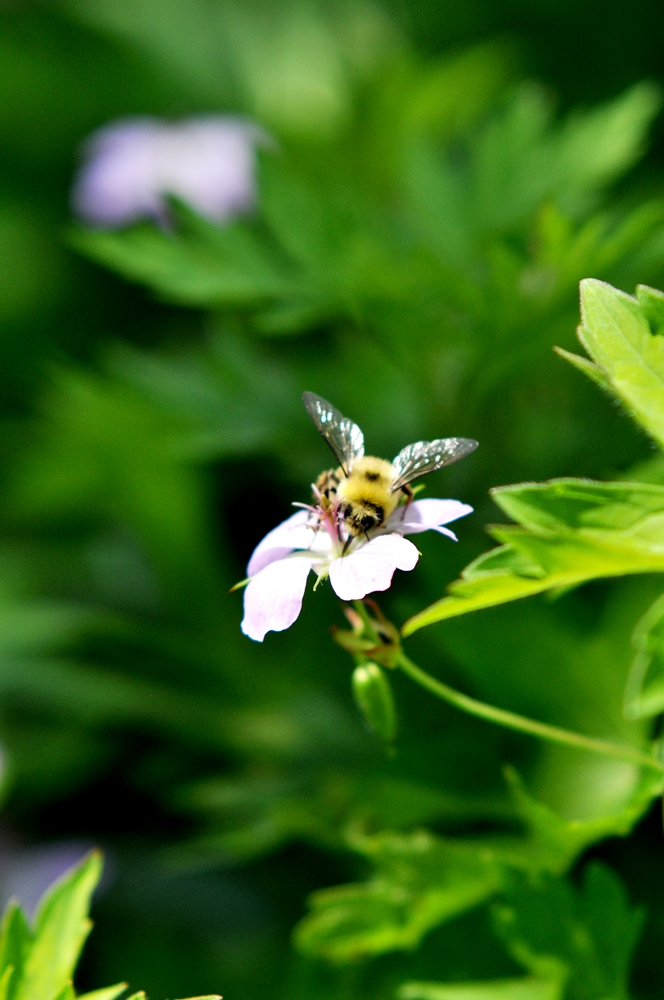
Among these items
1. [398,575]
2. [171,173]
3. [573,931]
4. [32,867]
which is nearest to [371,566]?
[573,931]

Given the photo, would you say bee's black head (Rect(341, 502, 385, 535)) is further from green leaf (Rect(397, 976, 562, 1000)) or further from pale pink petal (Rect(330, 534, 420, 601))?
green leaf (Rect(397, 976, 562, 1000))

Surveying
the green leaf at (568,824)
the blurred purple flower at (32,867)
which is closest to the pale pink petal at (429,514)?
the green leaf at (568,824)

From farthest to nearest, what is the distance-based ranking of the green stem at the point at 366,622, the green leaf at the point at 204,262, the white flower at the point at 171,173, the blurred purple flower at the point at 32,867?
the white flower at the point at 171,173 < the blurred purple flower at the point at 32,867 < the green leaf at the point at 204,262 < the green stem at the point at 366,622

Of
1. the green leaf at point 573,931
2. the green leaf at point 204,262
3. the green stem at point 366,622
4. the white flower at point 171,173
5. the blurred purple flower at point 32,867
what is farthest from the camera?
the white flower at point 171,173

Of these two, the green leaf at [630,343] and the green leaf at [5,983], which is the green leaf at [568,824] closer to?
the green leaf at [630,343]

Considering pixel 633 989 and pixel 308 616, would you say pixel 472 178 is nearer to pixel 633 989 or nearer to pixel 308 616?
pixel 308 616

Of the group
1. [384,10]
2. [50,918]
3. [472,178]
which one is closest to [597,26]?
[384,10]

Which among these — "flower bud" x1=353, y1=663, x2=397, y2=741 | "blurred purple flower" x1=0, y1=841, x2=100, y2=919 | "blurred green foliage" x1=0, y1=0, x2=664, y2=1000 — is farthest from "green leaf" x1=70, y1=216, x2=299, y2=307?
"blurred purple flower" x1=0, y1=841, x2=100, y2=919
